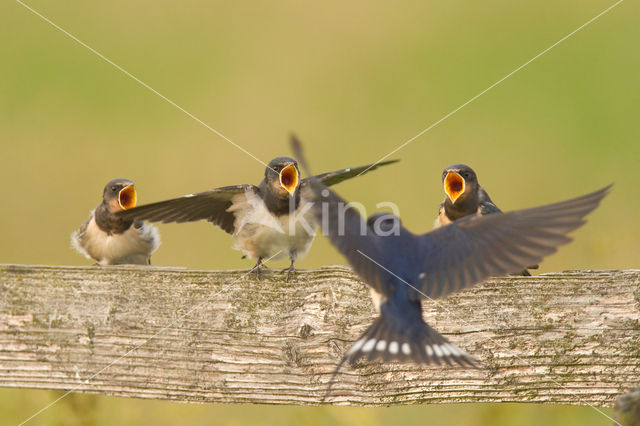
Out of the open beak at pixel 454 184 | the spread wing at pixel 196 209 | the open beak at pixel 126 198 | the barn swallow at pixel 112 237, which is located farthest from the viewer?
the barn swallow at pixel 112 237

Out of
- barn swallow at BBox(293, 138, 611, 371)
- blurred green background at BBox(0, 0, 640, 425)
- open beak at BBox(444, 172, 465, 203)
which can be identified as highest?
blurred green background at BBox(0, 0, 640, 425)

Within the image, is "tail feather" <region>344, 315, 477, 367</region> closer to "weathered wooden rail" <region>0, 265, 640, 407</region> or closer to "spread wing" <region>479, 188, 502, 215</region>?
"weathered wooden rail" <region>0, 265, 640, 407</region>

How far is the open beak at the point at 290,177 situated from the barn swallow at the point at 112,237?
122cm

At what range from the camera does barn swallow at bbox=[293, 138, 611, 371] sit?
2.62m

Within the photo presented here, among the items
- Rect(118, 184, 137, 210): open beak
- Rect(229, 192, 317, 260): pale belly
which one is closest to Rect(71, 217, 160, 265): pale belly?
Rect(118, 184, 137, 210): open beak

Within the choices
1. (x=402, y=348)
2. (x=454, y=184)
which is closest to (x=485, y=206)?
(x=454, y=184)

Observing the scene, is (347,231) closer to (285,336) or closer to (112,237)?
(285,336)

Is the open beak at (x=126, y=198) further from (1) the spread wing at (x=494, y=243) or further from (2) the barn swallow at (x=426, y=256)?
(1) the spread wing at (x=494, y=243)

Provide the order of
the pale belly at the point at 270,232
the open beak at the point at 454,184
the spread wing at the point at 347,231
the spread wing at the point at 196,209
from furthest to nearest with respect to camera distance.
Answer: the open beak at the point at 454,184 < the pale belly at the point at 270,232 < the spread wing at the point at 196,209 < the spread wing at the point at 347,231

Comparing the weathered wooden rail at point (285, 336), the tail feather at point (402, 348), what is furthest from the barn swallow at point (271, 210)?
the tail feather at point (402, 348)

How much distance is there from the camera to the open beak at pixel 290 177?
4116mm

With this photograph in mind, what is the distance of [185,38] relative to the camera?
8.94m

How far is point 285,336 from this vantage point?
9.07 feet

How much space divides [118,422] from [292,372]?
51.8 inches
